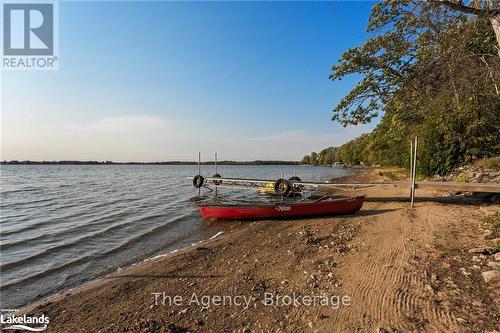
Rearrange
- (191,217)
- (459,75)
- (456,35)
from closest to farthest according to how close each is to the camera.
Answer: (456,35)
(459,75)
(191,217)

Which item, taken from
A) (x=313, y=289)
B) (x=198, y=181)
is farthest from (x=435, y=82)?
(x=198, y=181)

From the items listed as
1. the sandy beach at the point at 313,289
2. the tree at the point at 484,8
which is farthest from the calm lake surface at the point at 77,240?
the tree at the point at 484,8

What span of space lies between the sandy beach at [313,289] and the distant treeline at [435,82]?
540 centimetres

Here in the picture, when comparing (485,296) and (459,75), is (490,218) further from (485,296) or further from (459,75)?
(485,296)

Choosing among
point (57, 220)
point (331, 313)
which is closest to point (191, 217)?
point (57, 220)

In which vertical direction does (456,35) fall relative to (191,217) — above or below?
above

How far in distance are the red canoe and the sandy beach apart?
3798mm

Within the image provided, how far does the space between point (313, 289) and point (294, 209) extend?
823cm

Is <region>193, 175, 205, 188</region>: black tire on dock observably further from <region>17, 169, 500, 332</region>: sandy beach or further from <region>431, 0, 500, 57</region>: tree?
<region>431, 0, 500, 57</region>: tree

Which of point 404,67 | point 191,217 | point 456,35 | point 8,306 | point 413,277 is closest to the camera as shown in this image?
point 413,277

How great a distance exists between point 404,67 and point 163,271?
16145 millimetres

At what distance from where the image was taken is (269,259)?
7.77 meters

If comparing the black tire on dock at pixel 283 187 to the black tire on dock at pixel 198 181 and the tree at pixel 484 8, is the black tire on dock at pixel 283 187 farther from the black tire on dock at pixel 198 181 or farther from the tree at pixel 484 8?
the tree at pixel 484 8

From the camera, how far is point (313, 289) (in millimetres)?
5578
